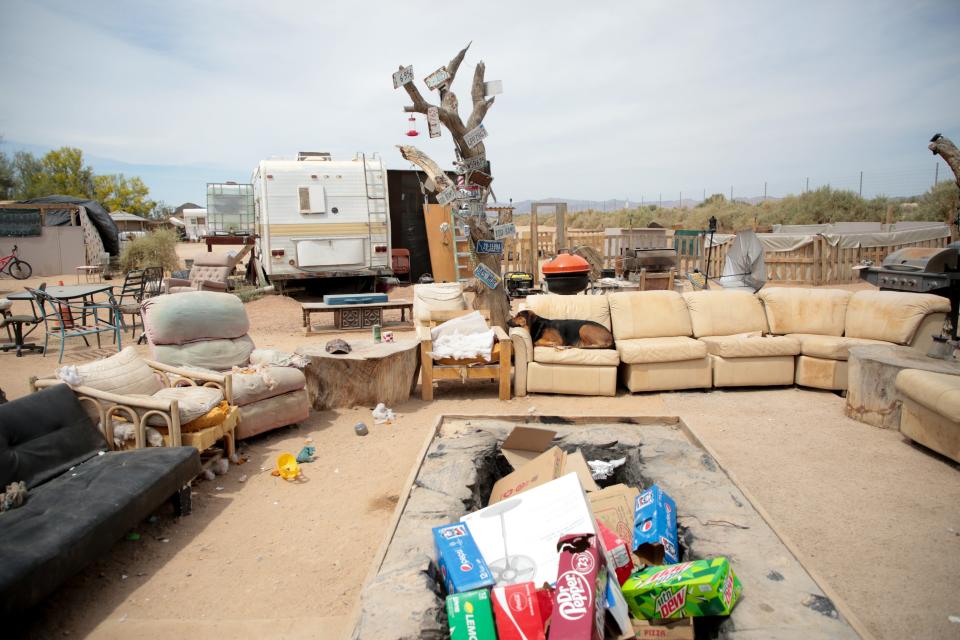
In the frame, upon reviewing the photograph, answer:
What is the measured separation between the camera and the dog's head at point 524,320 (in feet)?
19.5

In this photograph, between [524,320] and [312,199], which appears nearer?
[524,320]

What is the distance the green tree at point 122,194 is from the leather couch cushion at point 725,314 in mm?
39800

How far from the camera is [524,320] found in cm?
597

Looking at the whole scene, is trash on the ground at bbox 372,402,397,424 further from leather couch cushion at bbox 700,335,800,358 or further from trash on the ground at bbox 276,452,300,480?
leather couch cushion at bbox 700,335,800,358

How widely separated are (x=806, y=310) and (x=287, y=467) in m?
5.62

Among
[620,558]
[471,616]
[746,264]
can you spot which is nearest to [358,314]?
[746,264]

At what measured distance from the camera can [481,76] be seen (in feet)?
22.6

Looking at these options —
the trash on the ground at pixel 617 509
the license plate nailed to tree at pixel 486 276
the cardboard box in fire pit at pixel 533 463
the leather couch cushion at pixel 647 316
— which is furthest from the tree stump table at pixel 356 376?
the trash on the ground at pixel 617 509

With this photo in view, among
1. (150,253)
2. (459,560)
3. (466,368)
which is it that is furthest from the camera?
(150,253)

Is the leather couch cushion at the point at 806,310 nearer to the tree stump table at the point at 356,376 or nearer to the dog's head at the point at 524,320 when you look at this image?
the dog's head at the point at 524,320

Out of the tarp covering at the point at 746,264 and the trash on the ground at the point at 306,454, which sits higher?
the tarp covering at the point at 746,264

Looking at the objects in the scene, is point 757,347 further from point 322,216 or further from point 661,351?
point 322,216

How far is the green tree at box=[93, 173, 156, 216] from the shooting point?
3547cm

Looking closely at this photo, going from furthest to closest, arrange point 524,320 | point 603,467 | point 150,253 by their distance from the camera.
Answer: point 150,253 < point 524,320 < point 603,467
